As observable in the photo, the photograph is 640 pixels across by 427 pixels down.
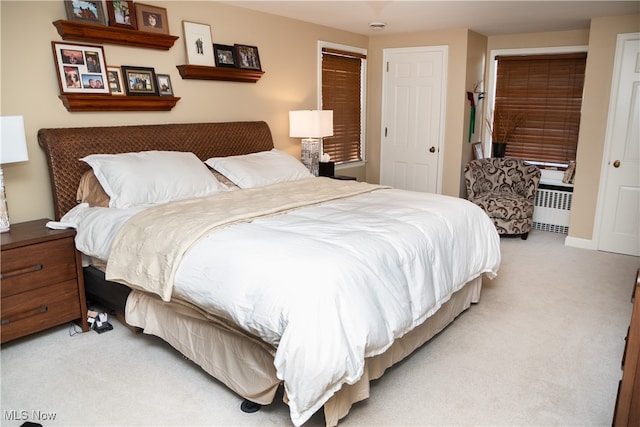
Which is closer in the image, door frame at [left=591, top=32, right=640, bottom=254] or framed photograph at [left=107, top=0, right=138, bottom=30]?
framed photograph at [left=107, top=0, right=138, bottom=30]

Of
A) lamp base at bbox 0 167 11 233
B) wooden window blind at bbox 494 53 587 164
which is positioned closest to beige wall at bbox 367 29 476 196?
wooden window blind at bbox 494 53 587 164

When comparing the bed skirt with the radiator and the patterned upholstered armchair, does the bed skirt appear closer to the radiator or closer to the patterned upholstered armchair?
the patterned upholstered armchair

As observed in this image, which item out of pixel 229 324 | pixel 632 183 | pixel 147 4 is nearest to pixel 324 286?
pixel 229 324

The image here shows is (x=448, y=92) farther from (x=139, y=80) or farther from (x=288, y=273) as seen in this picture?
(x=288, y=273)

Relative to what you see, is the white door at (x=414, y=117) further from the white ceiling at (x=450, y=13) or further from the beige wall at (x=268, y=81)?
the white ceiling at (x=450, y=13)

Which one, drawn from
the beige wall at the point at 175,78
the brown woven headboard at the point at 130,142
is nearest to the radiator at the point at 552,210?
the beige wall at the point at 175,78

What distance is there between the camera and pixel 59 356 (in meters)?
2.68

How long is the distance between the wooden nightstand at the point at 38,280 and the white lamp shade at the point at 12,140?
45cm

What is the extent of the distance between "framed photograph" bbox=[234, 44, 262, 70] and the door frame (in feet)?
11.1

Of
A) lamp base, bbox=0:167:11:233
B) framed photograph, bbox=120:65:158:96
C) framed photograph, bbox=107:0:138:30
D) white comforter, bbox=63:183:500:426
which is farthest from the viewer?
framed photograph, bbox=120:65:158:96

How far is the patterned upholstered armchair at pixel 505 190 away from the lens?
16.4ft

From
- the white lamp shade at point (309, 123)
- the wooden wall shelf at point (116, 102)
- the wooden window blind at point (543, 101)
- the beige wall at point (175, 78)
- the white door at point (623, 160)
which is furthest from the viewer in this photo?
the wooden window blind at point (543, 101)

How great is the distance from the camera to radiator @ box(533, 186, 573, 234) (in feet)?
17.4

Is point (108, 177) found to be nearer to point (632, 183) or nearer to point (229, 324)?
point (229, 324)
